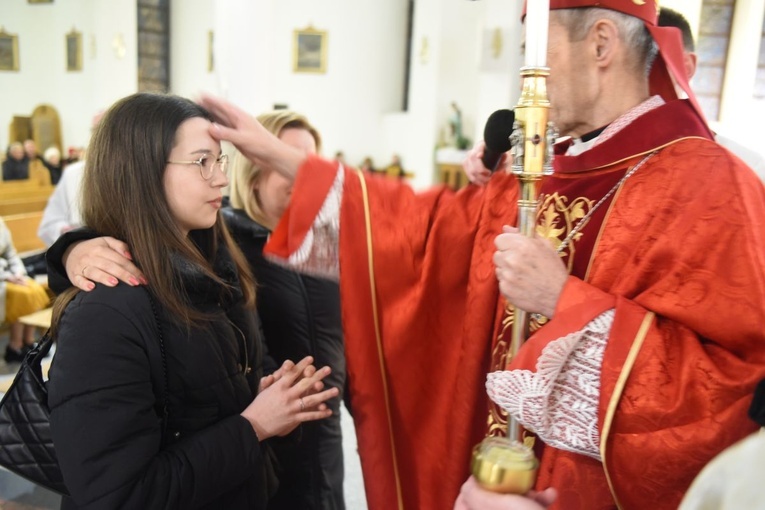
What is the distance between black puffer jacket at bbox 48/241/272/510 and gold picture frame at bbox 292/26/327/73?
13.6 m

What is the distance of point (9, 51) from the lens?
1634 cm

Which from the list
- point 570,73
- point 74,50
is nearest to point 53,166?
point 74,50

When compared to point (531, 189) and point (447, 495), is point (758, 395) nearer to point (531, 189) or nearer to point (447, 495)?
point (531, 189)

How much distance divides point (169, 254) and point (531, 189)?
0.87 metres

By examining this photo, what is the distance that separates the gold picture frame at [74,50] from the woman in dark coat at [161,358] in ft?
52.9

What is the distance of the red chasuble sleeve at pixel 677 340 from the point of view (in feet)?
3.67

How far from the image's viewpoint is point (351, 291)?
5.17ft

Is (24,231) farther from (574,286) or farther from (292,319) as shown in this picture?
(574,286)

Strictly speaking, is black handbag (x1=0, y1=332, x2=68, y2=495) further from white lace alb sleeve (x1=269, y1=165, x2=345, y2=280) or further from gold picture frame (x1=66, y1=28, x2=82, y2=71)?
gold picture frame (x1=66, y1=28, x2=82, y2=71)

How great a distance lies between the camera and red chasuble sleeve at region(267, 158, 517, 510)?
1.56 m

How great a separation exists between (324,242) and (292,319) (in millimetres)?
642

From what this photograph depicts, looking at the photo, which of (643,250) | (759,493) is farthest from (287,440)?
(759,493)

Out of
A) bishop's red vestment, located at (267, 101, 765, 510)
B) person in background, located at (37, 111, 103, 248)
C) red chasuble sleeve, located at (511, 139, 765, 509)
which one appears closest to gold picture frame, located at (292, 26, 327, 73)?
person in background, located at (37, 111, 103, 248)

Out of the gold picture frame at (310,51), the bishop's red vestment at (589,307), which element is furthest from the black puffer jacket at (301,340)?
the gold picture frame at (310,51)
